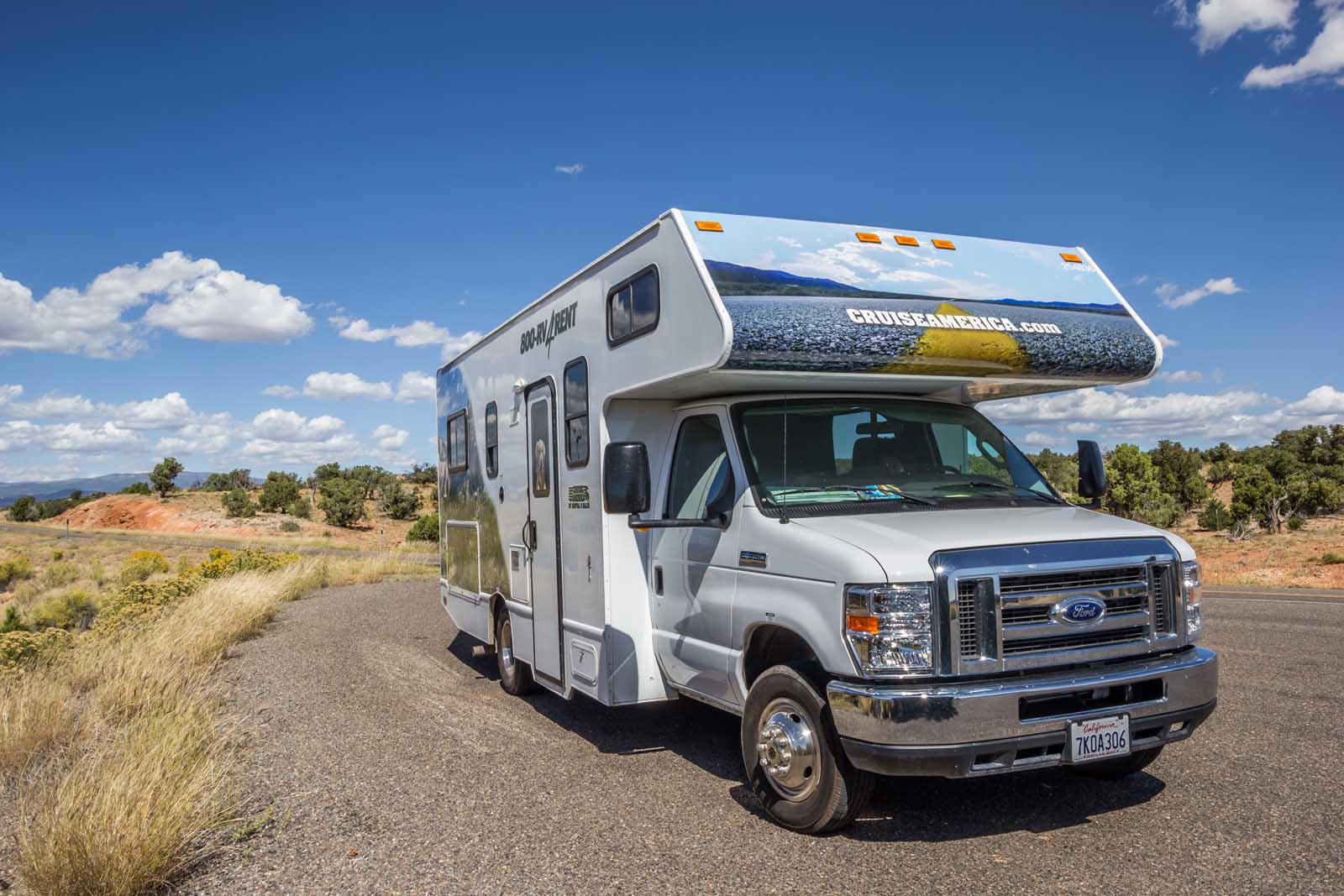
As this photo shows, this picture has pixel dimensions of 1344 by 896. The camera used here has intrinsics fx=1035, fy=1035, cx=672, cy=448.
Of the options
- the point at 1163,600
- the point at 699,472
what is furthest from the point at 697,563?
the point at 1163,600

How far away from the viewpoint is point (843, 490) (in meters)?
5.61

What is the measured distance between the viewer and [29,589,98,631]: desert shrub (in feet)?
64.1

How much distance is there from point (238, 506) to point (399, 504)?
11.1 metres

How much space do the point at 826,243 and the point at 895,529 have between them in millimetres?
1946

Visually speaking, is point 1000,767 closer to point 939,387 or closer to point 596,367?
point 939,387

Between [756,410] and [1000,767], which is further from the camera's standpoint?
[756,410]

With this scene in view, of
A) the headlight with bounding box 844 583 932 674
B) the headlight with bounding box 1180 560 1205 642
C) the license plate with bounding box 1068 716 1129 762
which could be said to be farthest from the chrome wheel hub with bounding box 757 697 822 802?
the headlight with bounding box 1180 560 1205 642

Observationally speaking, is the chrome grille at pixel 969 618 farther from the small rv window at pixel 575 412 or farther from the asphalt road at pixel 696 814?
the small rv window at pixel 575 412

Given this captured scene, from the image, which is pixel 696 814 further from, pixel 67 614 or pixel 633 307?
pixel 67 614

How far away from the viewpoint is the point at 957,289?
6.00 m

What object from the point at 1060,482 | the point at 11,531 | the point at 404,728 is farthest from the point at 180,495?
the point at 404,728

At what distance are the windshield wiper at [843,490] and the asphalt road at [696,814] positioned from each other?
5.20ft

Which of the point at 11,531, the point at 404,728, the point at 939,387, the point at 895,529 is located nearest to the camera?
the point at 895,529

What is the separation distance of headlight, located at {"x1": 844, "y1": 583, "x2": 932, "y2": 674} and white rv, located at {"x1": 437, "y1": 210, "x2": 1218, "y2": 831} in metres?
0.01
